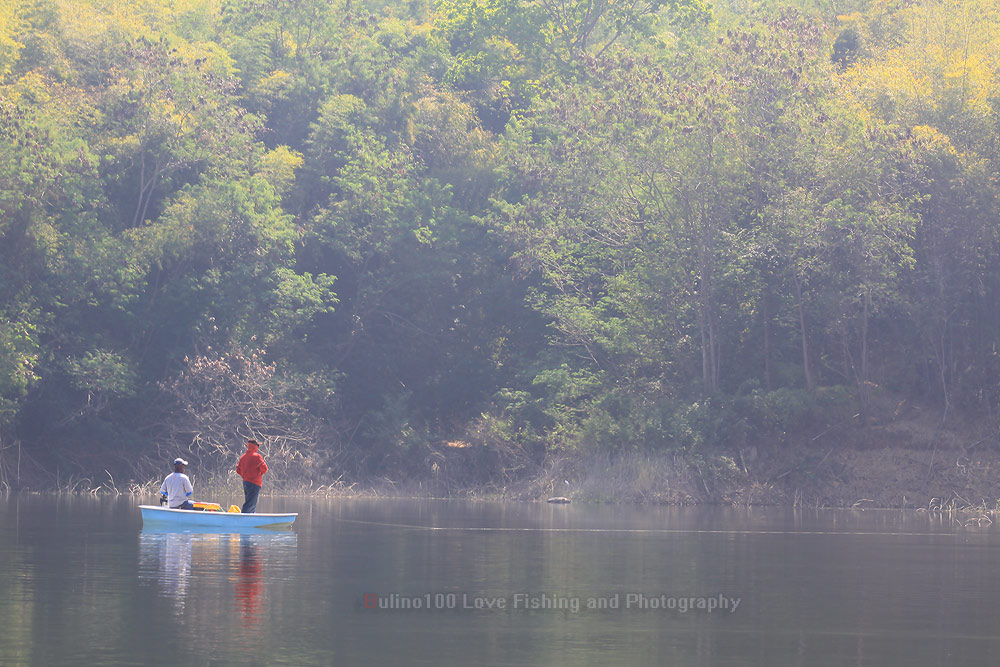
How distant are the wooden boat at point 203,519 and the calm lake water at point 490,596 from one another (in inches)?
13.2

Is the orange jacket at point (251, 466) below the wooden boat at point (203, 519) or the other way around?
the other way around

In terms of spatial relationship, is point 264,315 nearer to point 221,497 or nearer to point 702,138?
point 221,497

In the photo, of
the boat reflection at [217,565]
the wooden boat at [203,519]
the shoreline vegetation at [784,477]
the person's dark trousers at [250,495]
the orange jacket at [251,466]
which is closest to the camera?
the boat reflection at [217,565]

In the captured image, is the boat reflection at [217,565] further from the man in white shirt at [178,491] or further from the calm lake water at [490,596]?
the man in white shirt at [178,491]

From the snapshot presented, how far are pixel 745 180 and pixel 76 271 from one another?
802 inches

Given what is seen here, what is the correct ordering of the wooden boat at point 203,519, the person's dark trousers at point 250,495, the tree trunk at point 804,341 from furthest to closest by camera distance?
the tree trunk at point 804,341 → the person's dark trousers at point 250,495 → the wooden boat at point 203,519

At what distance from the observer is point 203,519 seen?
77.9 feet

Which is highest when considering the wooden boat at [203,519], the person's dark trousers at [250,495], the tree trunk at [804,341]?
the tree trunk at [804,341]

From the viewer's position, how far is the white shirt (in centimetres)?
2398

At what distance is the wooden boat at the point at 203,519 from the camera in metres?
23.5

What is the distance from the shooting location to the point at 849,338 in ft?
135

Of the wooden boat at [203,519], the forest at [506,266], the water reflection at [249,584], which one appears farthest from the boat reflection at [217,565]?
the forest at [506,266]

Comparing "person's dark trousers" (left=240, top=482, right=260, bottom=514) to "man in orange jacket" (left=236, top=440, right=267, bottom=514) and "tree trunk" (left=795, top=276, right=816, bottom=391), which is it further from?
"tree trunk" (left=795, top=276, right=816, bottom=391)

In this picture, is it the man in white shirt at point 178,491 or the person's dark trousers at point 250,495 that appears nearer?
the man in white shirt at point 178,491
